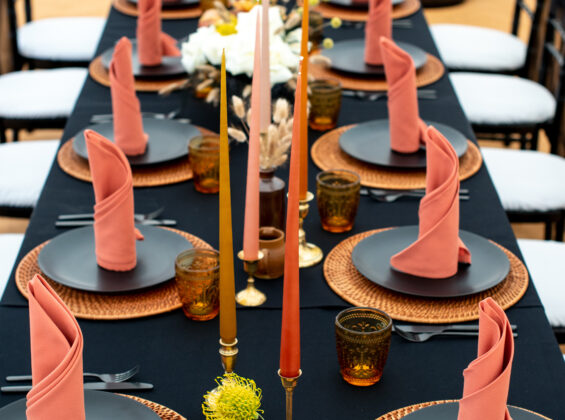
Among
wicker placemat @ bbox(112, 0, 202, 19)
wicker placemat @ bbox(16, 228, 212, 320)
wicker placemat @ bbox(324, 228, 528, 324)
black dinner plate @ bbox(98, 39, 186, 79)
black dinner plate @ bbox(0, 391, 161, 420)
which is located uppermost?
wicker placemat @ bbox(112, 0, 202, 19)

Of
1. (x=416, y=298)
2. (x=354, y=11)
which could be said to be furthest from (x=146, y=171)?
(x=354, y=11)

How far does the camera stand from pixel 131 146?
2.02 m

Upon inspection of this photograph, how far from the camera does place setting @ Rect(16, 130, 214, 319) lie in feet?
4.76

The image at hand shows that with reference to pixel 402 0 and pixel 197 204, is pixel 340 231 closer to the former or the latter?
pixel 197 204

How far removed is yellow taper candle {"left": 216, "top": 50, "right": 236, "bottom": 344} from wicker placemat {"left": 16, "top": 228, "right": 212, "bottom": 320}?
0.46 metres

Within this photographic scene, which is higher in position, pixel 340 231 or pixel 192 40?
pixel 192 40

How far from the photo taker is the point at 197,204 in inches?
73.0

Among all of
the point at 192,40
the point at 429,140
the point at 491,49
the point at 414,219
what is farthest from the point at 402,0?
the point at 429,140

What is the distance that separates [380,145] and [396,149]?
1.9 inches

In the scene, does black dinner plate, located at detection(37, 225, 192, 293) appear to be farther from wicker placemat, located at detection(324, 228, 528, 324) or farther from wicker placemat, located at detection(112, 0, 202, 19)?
wicker placemat, located at detection(112, 0, 202, 19)

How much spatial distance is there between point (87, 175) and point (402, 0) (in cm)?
190

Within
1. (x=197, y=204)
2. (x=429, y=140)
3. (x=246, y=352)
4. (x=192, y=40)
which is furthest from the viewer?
(x=192, y=40)

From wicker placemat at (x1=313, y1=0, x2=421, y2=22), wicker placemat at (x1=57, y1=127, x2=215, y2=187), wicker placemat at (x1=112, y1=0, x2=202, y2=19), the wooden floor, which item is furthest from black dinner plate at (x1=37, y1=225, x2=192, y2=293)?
the wooden floor

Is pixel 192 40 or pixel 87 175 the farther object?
pixel 192 40
